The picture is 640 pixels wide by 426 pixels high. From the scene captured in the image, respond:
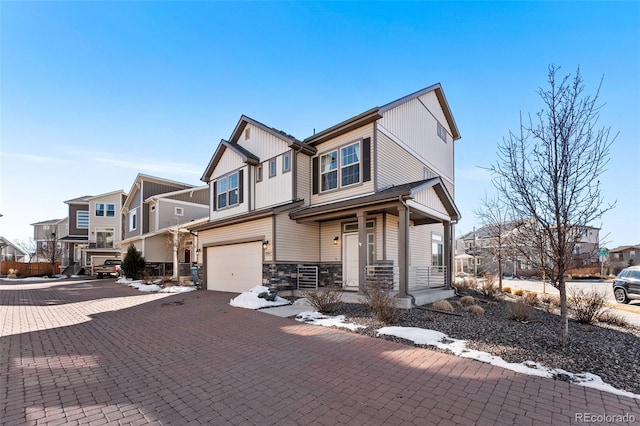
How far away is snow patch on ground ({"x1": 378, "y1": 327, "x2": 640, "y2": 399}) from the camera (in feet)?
14.0

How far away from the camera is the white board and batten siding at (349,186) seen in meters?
11.7

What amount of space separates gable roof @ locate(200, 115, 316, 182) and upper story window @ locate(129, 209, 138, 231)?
1316 cm

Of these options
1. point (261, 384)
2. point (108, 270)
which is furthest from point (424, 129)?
point (108, 270)

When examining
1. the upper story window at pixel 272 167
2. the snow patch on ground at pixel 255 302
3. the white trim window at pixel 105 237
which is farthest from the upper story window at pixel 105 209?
the snow patch on ground at pixel 255 302

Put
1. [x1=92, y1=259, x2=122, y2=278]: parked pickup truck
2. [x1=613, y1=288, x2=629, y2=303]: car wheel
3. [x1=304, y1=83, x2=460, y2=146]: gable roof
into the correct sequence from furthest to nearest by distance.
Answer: [x1=92, y1=259, x2=122, y2=278]: parked pickup truck < [x1=613, y1=288, x2=629, y2=303]: car wheel < [x1=304, y1=83, x2=460, y2=146]: gable roof

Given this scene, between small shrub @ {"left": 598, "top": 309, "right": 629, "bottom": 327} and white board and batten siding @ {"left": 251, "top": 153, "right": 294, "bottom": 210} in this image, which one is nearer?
small shrub @ {"left": 598, "top": 309, "right": 629, "bottom": 327}

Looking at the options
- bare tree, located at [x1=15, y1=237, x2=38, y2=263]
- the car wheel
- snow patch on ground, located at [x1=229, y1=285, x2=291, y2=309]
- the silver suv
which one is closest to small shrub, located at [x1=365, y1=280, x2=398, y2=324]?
snow patch on ground, located at [x1=229, y1=285, x2=291, y2=309]

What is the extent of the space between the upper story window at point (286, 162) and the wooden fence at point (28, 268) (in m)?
28.8

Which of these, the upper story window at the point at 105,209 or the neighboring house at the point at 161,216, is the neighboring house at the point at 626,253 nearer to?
the neighboring house at the point at 161,216

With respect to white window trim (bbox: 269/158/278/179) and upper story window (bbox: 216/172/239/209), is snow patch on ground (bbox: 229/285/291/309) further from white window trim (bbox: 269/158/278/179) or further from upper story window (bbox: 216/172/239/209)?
upper story window (bbox: 216/172/239/209)

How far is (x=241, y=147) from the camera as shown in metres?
16.4

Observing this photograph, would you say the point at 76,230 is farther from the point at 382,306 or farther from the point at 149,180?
the point at 382,306

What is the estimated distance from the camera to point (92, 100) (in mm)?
12578

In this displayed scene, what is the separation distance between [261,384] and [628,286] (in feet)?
59.2
